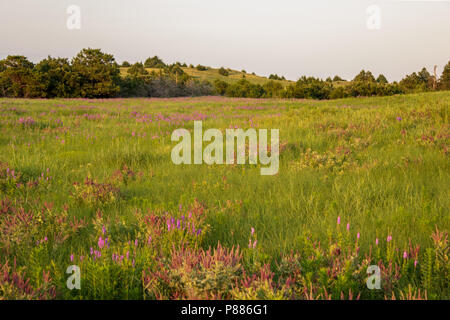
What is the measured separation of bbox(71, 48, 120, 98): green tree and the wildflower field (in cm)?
4622

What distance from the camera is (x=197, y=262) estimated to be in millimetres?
2109

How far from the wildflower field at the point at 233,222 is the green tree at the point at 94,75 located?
152 feet

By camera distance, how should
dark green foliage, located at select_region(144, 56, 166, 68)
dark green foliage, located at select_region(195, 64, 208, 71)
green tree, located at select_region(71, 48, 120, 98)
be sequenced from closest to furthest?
1. green tree, located at select_region(71, 48, 120, 98)
2. dark green foliage, located at select_region(144, 56, 166, 68)
3. dark green foliage, located at select_region(195, 64, 208, 71)

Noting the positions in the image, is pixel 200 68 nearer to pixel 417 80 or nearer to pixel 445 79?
pixel 417 80

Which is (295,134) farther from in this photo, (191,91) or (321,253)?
(191,91)

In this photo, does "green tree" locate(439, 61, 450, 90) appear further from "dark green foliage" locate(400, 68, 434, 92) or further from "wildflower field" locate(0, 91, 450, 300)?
"wildflower field" locate(0, 91, 450, 300)

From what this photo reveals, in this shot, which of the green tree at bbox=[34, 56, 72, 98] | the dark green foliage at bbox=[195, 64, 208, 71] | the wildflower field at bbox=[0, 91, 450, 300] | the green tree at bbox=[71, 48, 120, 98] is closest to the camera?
the wildflower field at bbox=[0, 91, 450, 300]

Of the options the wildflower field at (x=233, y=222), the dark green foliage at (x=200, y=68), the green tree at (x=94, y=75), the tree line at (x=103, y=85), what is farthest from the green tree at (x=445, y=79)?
the wildflower field at (x=233, y=222)

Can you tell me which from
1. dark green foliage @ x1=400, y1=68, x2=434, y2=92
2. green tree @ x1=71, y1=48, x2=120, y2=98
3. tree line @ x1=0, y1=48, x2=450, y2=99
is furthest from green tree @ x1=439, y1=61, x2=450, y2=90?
green tree @ x1=71, y1=48, x2=120, y2=98

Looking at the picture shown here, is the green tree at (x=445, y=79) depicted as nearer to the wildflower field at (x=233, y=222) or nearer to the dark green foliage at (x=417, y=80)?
the dark green foliage at (x=417, y=80)

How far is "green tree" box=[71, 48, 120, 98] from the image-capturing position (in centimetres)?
4941

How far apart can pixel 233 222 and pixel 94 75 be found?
54140mm

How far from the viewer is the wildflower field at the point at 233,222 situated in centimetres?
194
